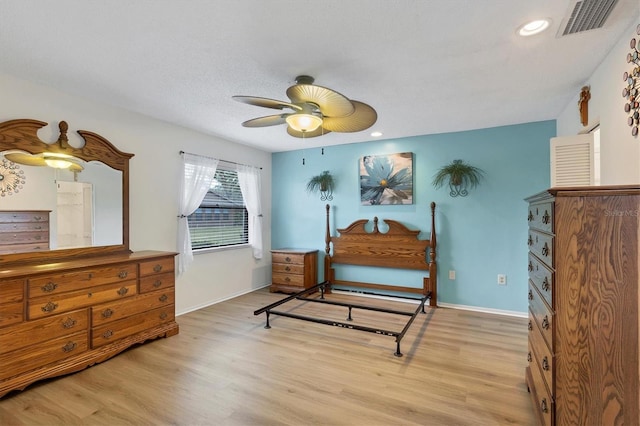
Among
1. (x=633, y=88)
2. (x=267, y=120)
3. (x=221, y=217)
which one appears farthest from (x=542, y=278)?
(x=221, y=217)

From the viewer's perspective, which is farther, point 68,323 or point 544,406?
point 68,323

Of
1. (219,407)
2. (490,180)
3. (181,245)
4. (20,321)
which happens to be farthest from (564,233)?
(181,245)

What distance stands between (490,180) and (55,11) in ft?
13.8

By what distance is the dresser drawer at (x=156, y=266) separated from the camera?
115 inches

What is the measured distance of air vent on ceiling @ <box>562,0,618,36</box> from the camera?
156cm

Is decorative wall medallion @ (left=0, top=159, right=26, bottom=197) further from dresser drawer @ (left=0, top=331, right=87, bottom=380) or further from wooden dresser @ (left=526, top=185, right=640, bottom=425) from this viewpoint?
wooden dresser @ (left=526, top=185, right=640, bottom=425)

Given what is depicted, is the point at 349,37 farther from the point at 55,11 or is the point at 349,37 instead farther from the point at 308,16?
the point at 55,11

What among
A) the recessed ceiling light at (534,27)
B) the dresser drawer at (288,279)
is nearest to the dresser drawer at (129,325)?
the dresser drawer at (288,279)

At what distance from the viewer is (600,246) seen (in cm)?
132

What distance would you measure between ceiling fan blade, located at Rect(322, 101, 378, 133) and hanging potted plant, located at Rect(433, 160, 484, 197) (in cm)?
186

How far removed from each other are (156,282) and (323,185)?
264 cm

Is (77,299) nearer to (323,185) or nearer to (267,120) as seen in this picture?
(267,120)

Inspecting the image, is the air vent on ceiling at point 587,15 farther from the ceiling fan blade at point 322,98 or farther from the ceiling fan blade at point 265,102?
the ceiling fan blade at point 265,102

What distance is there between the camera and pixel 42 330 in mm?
2209
